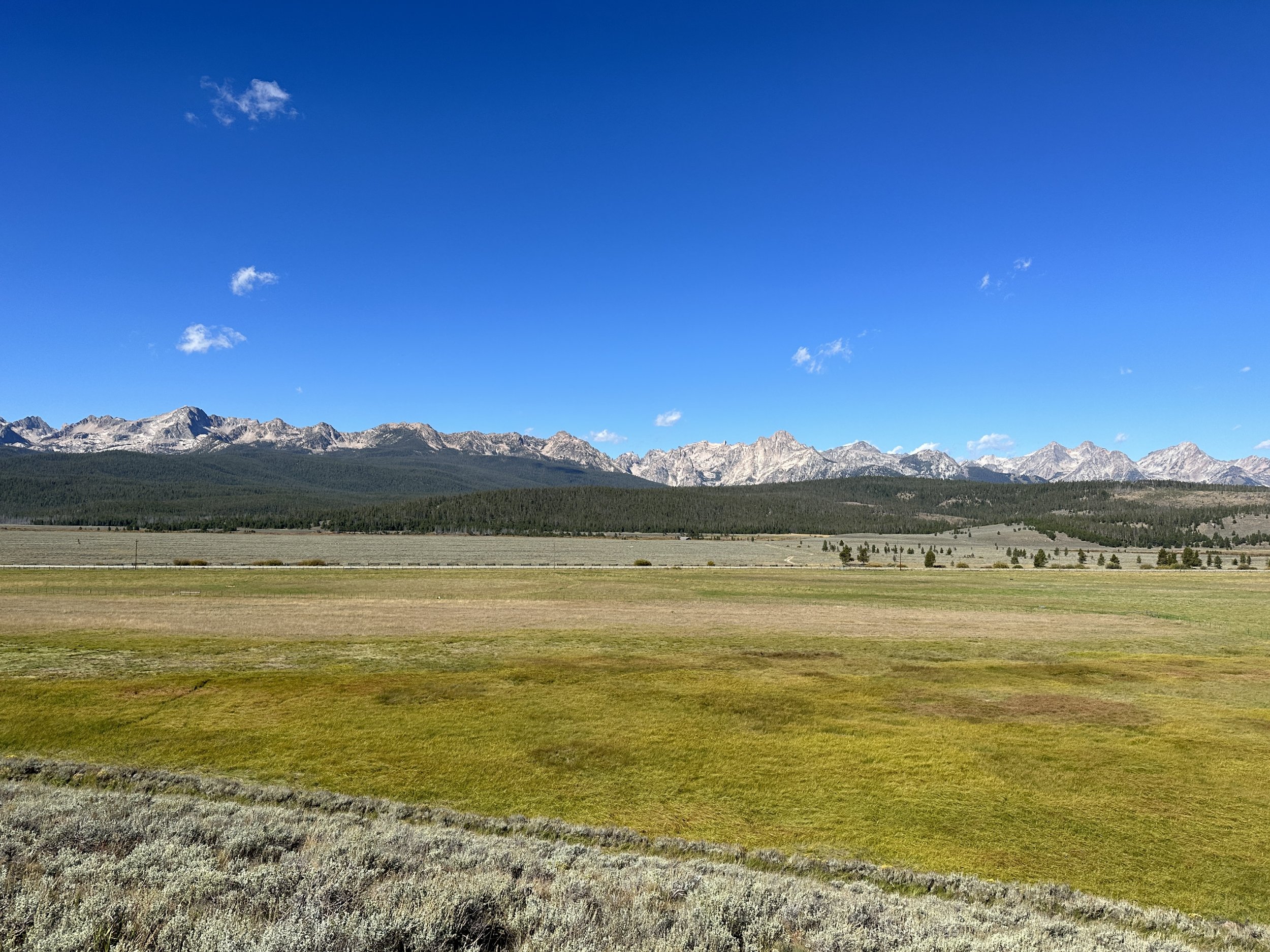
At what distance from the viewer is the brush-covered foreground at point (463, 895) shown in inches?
275

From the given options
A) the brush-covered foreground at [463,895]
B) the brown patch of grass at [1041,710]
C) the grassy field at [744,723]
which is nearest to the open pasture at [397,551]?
the grassy field at [744,723]

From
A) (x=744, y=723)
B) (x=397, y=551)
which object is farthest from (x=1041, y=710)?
(x=397, y=551)

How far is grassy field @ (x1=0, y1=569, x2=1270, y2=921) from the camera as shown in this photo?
11.3 m

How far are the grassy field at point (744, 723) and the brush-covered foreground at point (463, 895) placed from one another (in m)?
0.90

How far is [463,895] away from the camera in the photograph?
7812 millimetres

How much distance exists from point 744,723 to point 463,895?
38.1 feet

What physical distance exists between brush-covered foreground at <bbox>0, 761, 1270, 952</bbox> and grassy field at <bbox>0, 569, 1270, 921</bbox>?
2.96 feet

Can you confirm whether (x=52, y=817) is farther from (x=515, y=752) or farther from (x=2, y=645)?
(x=2, y=645)

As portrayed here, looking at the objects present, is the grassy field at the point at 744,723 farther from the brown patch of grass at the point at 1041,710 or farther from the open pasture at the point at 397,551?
the open pasture at the point at 397,551

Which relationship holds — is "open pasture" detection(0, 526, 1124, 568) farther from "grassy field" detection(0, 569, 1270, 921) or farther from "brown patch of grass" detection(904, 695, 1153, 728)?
Answer: "brown patch of grass" detection(904, 695, 1153, 728)

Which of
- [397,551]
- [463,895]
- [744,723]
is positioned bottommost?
[397,551]

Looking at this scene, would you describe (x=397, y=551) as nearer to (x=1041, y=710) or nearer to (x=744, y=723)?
(x=744, y=723)

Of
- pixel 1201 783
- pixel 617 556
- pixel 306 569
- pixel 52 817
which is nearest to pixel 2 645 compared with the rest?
pixel 52 817

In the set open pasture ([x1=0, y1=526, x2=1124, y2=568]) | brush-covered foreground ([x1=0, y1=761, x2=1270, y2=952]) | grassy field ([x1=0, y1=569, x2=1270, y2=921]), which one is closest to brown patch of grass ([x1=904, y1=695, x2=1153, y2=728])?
grassy field ([x1=0, y1=569, x2=1270, y2=921])
